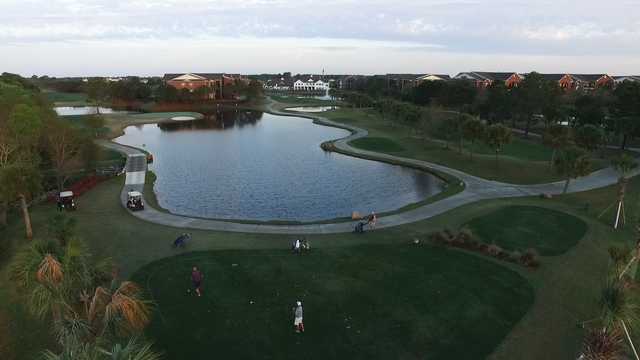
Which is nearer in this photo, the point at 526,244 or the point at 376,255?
the point at 376,255

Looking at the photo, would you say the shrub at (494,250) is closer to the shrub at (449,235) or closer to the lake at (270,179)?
the shrub at (449,235)

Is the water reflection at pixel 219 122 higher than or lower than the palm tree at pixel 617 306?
higher

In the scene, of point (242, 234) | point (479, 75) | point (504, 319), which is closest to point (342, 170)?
point (242, 234)

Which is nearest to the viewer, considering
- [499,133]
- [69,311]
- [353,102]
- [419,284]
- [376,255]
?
[69,311]

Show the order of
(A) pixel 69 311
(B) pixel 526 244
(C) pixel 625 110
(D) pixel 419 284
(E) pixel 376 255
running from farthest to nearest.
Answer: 1. (C) pixel 625 110
2. (B) pixel 526 244
3. (E) pixel 376 255
4. (D) pixel 419 284
5. (A) pixel 69 311

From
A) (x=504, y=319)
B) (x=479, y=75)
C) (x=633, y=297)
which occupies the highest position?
(x=479, y=75)

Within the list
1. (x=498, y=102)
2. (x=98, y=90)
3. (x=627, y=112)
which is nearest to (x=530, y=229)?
(x=627, y=112)

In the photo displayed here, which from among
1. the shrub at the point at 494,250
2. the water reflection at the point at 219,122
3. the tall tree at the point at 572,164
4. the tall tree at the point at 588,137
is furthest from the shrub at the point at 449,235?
the water reflection at the point at 219,122

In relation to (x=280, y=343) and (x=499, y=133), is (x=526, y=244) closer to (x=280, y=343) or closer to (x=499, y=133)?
(x=280, y=343)
